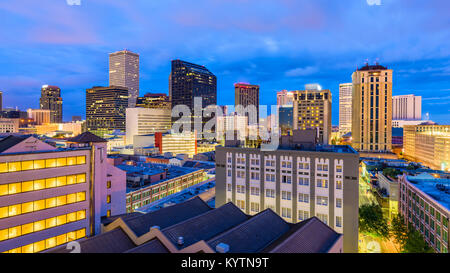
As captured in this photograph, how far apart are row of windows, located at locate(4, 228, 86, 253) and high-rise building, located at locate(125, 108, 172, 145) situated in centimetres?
15047

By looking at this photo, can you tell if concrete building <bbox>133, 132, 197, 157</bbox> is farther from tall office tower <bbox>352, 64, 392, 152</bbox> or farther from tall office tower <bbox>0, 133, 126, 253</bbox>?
tall office tower <bbox>0, 133, 126, 253</bbox>

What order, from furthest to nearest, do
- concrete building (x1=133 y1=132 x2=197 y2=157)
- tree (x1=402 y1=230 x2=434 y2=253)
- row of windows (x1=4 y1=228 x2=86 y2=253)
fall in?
concrete building (x1=133 y1=132 x2=197 y2=157) < tree (x1=402 y1=230 x2=434 y2=253) < row of windows (x1=4 y1=228 x2=86 y2=253)

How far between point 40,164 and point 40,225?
6.38 meters

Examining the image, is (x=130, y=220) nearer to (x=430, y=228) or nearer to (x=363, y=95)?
(x=430, y=228)

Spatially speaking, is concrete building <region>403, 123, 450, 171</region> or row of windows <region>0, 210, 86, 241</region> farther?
concrete building <region>403, 123, 450, 171</region>

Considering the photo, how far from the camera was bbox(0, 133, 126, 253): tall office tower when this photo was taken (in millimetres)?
23234

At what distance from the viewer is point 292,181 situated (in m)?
36.1

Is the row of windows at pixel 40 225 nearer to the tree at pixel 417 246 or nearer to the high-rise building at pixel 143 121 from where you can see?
the tree at pixel 417 246

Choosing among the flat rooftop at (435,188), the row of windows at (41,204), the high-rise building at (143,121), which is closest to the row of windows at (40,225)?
the row of windows at (41,204)

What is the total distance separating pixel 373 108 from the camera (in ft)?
395

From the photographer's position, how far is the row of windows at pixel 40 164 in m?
23.3

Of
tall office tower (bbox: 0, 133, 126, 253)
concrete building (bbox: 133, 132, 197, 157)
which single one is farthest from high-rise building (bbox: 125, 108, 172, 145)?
tall office tower (bbox: 0, 133, 126, 253)

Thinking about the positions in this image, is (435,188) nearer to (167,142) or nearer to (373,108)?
(373,108)

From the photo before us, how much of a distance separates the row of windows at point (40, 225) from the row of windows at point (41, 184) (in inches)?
137
